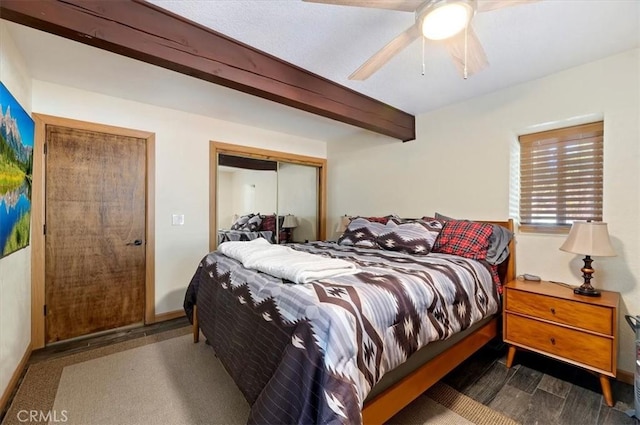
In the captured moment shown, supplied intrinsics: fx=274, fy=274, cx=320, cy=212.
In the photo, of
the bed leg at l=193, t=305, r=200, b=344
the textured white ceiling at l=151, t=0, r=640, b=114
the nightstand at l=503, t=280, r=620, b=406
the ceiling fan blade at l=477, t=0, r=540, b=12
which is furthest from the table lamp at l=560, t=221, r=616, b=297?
the bed leg at l=193, t=305, r=200, b=344

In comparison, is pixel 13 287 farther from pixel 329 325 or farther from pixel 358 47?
pixel 358 47

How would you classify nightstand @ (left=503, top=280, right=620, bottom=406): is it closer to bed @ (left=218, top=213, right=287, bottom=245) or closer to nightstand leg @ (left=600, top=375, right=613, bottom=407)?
nightstand leg @ (left=600, top=375, right=613, bottom=407)

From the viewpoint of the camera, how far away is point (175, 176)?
310 centimetres

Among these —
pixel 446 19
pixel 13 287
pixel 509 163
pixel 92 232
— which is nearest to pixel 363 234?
pixel 509 163

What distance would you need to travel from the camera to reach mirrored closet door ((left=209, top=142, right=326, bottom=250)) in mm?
3486

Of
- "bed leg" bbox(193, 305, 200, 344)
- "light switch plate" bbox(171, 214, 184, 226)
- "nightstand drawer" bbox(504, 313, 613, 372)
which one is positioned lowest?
"bed leg" bbox(193, 305, 200, 344)

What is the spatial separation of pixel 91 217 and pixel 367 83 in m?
2.90

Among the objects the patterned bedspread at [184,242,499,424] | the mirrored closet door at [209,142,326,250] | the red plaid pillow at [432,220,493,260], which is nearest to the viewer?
the patterned bedspread at [184,242,499,424]

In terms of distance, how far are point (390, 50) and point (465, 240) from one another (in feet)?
5.33

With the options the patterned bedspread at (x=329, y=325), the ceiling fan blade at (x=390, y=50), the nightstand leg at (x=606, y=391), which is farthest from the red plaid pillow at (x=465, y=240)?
the ceiling fan blade at (x=390, y=50)

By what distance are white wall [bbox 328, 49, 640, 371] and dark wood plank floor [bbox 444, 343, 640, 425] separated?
1.24ft

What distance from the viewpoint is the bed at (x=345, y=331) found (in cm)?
104

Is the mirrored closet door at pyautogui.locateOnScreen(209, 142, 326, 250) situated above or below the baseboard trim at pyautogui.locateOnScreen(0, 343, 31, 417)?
above

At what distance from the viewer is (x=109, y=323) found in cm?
275
